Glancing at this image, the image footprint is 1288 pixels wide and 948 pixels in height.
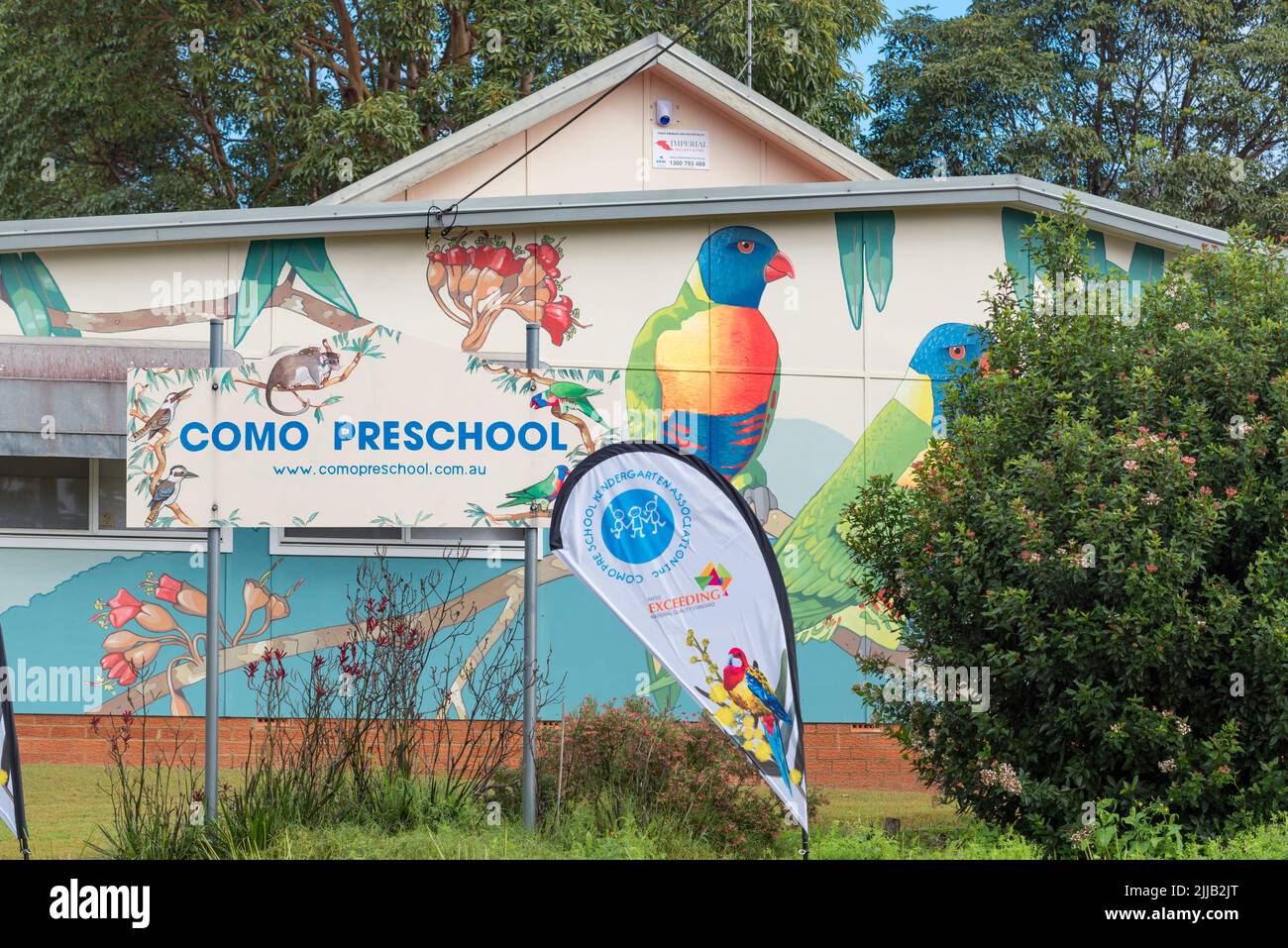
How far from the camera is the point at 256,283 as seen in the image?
34.0 ft

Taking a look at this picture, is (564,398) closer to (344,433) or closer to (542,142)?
(344,433)

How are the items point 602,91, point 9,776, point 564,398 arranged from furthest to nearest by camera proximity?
point 602,91 < point 564,398 < point 9,776

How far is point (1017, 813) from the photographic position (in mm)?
6945

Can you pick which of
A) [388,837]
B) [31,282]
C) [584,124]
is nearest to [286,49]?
[584,124]

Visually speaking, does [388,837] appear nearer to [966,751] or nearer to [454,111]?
[966,751]

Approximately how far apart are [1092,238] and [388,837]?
6896 millimetres

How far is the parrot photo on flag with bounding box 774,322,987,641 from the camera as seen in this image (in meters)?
10.3

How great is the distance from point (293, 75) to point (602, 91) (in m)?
10.1

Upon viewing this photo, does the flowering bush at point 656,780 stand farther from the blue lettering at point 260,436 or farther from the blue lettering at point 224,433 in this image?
the blue lettering at point 224,433

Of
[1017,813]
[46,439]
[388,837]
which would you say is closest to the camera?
[388,837]

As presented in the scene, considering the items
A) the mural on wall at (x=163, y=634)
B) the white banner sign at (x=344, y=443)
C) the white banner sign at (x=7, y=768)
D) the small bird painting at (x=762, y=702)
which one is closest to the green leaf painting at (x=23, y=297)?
the mural on wall at (x=163, y=634)

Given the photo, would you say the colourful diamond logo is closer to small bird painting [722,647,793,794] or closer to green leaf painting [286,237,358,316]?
small bird painting [722,647,793,794]

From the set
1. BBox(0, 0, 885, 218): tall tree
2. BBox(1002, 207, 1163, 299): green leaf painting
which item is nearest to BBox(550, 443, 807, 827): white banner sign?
BBox(1002, 207, 1163, 299): green leaf painting

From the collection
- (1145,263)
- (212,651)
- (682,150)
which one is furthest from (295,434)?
(682,150)
